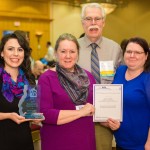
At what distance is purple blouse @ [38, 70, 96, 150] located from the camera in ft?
7.52

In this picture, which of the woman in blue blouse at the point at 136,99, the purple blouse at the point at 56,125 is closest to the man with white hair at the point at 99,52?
the woman in blue blouse at the point at 136,99

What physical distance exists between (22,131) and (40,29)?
11.2 m

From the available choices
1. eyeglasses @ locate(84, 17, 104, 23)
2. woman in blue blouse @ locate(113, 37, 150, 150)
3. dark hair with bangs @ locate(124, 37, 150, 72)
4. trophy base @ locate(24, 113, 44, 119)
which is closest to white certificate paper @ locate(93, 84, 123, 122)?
woman in blue blouse @ locate(113, 37, 150, 150)

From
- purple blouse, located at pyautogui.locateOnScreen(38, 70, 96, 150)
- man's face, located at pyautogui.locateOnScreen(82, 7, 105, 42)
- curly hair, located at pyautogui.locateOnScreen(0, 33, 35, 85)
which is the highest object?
man's face, located at pyautogui.locateOnScreen(82, 7, 105, 42)

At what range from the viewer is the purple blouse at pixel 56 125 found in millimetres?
2293

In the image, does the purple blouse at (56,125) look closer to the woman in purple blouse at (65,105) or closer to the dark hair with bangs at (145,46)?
the woman in purple blouse at (65,105)

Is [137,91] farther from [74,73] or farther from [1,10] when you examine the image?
[1,10]

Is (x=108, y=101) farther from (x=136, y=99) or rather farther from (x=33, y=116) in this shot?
(x=33, y=116)

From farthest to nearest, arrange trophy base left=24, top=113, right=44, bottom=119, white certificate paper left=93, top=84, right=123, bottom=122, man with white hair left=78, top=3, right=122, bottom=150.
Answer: man with white hair left=78, top=3, right=122, bottom=150
white certificate paper left=93, top=84, right=123, bottom=122
trophy base left=24, top=113, right=44, bottom=119

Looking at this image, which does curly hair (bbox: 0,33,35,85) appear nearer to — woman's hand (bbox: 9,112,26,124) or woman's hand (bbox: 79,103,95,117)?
woman's hand (bbox: 9,112,26,124)

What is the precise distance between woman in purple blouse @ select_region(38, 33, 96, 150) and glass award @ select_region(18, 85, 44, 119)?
0.16 feet

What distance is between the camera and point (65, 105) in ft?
7.65

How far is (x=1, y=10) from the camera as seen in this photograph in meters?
Answer: 12.2

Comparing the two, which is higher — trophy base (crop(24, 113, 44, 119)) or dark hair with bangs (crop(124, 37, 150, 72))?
dark hair with bangs (crop(124, 37, 150, 72))
